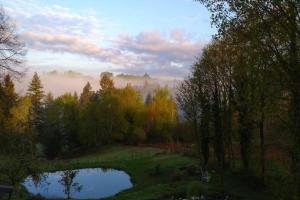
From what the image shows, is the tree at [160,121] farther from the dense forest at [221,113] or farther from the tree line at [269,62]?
the tree line at [269,62]

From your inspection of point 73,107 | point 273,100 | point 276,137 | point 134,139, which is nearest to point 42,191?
point 276,137

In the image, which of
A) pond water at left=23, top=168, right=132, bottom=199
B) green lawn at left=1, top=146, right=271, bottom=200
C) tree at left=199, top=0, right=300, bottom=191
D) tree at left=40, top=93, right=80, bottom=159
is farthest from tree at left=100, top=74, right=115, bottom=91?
tree at left=199, top=0, right=300, bottom=191

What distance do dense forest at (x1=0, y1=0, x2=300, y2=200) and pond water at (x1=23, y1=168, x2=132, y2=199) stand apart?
13.0ft

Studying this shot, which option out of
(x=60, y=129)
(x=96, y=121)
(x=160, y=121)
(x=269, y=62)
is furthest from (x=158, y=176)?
(x=60, y=129)

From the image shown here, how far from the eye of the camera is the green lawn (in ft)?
112

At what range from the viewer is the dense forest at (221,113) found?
18.8m

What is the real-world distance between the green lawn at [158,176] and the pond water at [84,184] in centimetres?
152

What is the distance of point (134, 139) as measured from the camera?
94.4 metres

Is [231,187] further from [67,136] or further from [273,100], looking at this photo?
[67,136]

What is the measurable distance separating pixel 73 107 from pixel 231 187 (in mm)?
71456

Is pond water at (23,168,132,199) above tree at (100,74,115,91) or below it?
below

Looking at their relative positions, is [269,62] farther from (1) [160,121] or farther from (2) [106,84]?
(2) [106,84]

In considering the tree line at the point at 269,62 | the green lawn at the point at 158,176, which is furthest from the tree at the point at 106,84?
the tree line at the point at 269,62

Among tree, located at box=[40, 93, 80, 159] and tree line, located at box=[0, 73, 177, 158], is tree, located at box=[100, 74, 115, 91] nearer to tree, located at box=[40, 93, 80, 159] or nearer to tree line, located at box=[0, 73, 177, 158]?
tree line, located at box=[0, 73, 177, 158]
